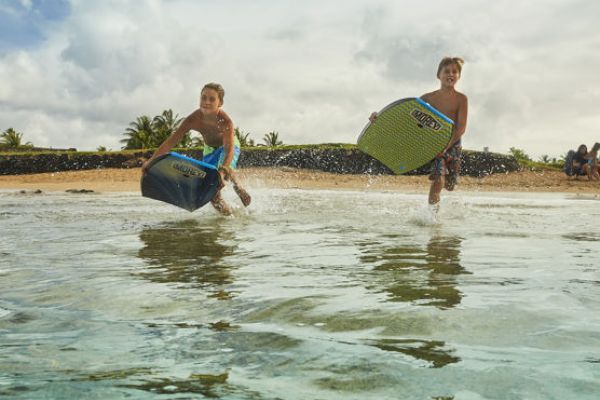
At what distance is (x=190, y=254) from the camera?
14.0 feet

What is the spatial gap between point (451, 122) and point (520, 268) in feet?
11.4

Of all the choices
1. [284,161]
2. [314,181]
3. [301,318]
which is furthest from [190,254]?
[284,161]

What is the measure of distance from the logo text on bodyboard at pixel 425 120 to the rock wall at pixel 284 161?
1103 centimetres

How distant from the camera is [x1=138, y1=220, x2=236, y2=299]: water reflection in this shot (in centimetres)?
326

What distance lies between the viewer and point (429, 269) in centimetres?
346

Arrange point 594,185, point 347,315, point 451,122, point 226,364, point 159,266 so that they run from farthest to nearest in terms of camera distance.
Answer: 1. point 594,185
2. point 451,122
3. point 159,266
4. point 347,315
5. point 226,364

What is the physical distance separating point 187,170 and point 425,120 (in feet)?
8.96

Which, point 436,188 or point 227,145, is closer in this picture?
point 436,188

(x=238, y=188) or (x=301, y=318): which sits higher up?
(x=238, y=188)

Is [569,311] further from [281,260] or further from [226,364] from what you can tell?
[281,260]

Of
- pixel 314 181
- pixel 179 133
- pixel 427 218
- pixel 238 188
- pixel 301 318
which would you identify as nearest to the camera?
pixel 301 318

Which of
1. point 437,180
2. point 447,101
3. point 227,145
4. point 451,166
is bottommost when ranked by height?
point 437,180

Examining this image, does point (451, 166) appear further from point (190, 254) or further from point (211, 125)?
point (190, 254)

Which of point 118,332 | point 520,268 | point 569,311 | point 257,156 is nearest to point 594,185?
point 257,156
